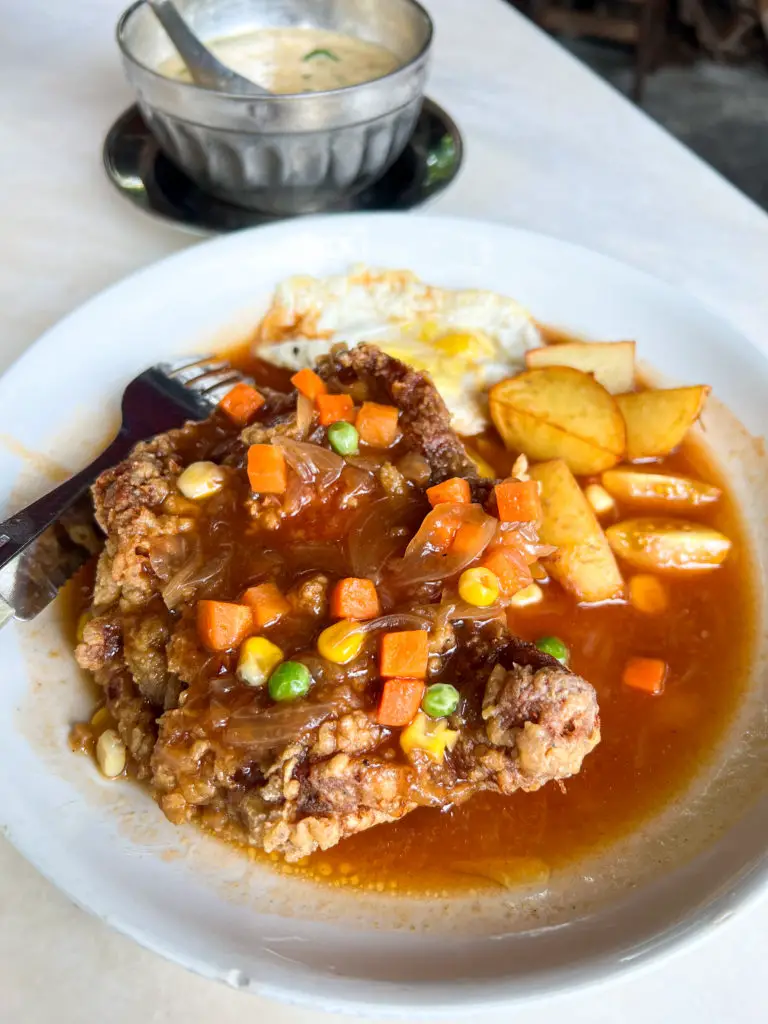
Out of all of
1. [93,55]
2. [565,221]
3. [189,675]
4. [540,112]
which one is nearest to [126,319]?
[189,675]

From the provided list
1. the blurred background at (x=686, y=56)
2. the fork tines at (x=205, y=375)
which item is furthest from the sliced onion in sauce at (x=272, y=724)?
the blurred background at (x=686, y=56)

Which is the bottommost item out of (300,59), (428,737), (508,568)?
(428,737)

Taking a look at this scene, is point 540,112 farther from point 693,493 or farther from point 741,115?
point 741,115

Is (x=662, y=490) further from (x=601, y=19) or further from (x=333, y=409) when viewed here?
(x=601, y=19)

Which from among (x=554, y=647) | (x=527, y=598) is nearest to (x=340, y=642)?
(x=554, y=647)

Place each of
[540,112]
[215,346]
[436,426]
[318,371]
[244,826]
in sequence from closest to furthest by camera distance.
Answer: [244,826] → [436,426] → [318,371] → [215,346] → [540,112]

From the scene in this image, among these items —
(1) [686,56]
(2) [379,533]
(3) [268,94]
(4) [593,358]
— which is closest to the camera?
(2) [379,533]
